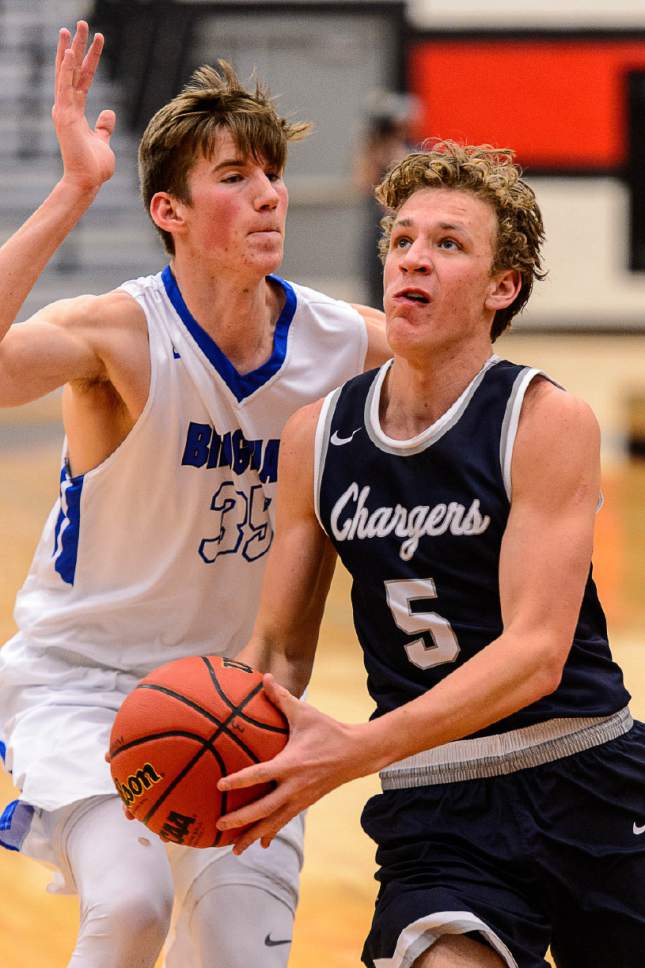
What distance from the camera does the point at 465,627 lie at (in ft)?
8.86

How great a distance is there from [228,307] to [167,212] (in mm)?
253

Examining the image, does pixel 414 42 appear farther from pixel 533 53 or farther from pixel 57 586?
pixel 57 586

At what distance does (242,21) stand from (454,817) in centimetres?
1712

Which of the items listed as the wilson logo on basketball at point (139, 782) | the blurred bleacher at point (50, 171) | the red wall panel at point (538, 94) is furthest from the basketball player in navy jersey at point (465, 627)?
the red wall panel at point (538, 94)

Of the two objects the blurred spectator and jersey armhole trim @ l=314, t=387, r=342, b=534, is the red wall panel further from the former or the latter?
jersey armhole trim @ l=314, t=387, r=342, b=534

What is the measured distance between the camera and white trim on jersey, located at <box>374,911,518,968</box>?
2.53 meters

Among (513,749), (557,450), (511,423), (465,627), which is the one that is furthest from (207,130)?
(513,749)

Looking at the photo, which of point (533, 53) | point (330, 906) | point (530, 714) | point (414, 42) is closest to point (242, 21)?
point (414, 42)

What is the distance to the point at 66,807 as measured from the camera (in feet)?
10.2

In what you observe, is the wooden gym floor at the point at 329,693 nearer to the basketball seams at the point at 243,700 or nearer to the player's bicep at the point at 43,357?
the basketball seams at the point at 243,700

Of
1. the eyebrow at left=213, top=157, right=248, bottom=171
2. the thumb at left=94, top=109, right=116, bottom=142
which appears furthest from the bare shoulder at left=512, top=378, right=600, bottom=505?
the thumb at left=94, top=109, right=116, bottom=142

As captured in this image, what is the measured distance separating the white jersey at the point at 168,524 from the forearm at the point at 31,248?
293 mm

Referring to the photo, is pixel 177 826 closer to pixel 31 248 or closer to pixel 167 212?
pixel 31 248

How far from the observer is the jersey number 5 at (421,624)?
8.92 ft
